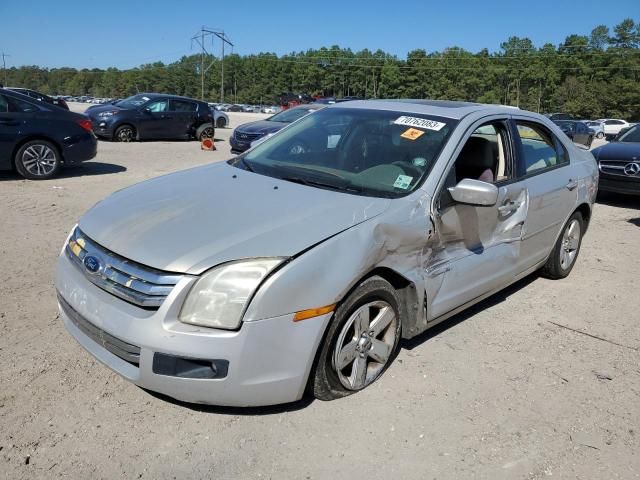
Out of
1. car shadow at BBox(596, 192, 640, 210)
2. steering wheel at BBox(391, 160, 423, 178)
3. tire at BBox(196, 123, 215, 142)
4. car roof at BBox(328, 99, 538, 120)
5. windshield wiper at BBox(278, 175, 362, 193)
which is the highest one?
car roof at BBox(328, 99, 538, 120)

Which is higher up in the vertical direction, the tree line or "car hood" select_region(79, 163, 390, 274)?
the tree line

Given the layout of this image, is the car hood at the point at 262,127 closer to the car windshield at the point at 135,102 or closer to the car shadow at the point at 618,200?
the car windshield at the point at 135,102

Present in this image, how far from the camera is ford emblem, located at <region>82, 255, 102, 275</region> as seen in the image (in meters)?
2.70

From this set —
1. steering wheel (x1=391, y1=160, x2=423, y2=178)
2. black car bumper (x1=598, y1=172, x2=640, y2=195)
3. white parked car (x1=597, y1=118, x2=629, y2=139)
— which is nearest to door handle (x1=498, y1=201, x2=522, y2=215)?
steering wheel (x1=391, y1=160, x2=423, y2=178)

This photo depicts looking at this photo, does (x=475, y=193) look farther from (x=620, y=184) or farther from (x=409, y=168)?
(x=620, y=184)

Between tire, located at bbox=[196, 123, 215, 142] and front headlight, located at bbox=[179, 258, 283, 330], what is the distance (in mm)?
15960

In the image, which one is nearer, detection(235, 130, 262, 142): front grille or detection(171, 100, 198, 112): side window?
detection(235, 130, 262, 142): front grille

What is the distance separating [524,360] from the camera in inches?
143

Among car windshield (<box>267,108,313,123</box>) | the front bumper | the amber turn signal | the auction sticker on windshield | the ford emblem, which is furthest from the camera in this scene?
car windshield (<box>267,108,313,123</box>)

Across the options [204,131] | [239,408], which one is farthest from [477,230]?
[204,131]

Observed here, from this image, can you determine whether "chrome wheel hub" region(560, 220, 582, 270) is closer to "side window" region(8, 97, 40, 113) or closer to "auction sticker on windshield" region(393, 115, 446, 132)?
"auction sticker on windshield" region(393, 115, 446, 132)

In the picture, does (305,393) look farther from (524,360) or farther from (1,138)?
(1,138)

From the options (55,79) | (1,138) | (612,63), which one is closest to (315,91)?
(612,63)

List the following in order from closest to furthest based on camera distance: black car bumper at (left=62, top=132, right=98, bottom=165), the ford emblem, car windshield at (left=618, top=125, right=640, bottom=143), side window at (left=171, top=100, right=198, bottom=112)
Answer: the ford emblem, black car bumper at (left=62, top=132, right=98, bottom=165), car windshield at (left=618, top=125, right=640, bottom=143), side window at (left=171, top=100, right=198, bottom=112)
